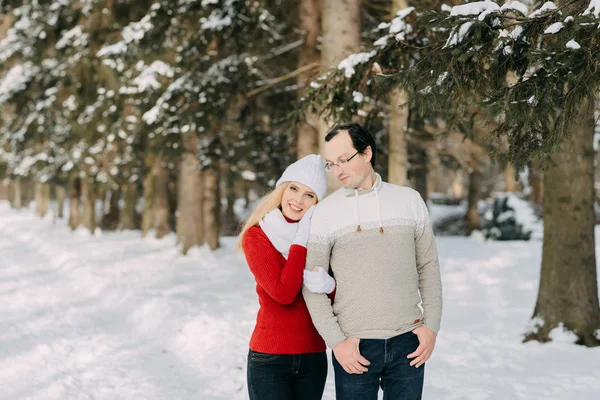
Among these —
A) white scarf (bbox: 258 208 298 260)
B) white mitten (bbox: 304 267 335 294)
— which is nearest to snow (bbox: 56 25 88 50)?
white scarf (bbox: 258 208 298 260)

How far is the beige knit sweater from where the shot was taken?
270cm

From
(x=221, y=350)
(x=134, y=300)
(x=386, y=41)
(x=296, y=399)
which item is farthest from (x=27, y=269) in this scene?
(x=296, y=399)

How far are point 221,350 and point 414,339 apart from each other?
422 cm

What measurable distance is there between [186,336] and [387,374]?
4.86 m

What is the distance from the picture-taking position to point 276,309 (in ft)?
9.53

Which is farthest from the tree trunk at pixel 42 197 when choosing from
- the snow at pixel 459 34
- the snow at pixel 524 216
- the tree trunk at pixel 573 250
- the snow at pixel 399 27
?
the snow at pixel 459 34

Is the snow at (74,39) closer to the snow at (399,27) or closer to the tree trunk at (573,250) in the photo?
the snow at (399,27)

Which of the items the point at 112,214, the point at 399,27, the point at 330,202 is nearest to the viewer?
the point at 330,202

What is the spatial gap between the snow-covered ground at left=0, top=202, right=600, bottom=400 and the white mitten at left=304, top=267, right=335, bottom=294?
2719 millimetres

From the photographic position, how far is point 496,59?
3.90m

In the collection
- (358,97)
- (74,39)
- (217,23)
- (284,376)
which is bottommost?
(284,376)

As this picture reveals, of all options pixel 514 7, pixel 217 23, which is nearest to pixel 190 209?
pixel 217 23

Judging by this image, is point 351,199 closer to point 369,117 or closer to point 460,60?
point 460,60

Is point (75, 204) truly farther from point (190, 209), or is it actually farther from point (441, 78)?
point (441, 78)
